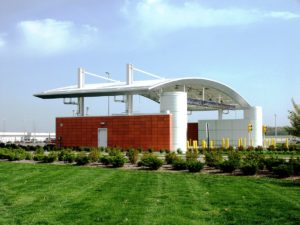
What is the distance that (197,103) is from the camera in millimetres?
46656

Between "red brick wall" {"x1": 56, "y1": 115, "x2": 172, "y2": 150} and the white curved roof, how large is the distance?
2532 millimetres

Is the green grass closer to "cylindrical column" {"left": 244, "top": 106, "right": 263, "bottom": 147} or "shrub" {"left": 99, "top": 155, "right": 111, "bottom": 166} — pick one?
"shrub" {"left": 99, "top": 155, "right": 111, "bottom": 166}

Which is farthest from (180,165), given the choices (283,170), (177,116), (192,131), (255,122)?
(192,131)

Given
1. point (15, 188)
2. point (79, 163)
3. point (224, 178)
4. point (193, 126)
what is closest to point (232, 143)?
point (193, 126)

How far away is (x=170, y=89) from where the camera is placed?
151ft

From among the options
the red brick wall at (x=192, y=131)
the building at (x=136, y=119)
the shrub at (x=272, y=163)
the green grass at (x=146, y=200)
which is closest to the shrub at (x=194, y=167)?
the green grass at (x=146, y=200)

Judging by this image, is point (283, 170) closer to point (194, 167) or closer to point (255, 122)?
point (194, 167)

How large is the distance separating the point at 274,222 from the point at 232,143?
4572cm

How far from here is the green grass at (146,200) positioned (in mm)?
8555

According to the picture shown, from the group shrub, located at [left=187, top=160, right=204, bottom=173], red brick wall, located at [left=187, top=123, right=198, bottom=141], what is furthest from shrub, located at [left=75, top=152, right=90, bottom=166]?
red brick wall, located at [left=187, top=123, right=198, bottom=141]

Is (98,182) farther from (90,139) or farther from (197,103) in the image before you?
(197,103)

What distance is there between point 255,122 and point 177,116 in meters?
16.2

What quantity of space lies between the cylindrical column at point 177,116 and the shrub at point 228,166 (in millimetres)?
21254

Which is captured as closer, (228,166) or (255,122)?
(228,166)
